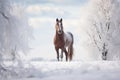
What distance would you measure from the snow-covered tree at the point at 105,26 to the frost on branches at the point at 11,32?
1597 cm

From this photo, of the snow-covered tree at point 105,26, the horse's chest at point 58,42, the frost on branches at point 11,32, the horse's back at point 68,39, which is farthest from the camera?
the snow-covered tree at point 105,26

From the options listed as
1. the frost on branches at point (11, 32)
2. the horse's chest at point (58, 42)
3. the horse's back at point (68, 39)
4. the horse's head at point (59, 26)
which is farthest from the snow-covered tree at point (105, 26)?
the frost on branches at point (11, 32)

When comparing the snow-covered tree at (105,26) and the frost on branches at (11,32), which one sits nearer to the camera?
the frost on branches at (11,32)

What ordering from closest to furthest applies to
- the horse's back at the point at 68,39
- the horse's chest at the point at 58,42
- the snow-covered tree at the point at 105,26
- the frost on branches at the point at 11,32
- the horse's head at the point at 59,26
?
1. the frost on branches at the point at 11,32
2. the horse's head at the point at 59,26
3. the horse's chest at the point at 58,42
4. the horse's back at the point at 68,39
5. the snow-covered tree at the point at 105,26

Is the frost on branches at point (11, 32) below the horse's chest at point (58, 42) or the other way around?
the other way around

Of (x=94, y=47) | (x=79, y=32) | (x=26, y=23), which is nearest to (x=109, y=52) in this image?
(x=94, y=47)

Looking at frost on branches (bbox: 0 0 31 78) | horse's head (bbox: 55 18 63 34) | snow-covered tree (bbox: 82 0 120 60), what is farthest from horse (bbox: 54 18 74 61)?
frost on branches (bbox: 0 0 31 78)

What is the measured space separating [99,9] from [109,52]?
12.3 feet

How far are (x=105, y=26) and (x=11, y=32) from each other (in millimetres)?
17154

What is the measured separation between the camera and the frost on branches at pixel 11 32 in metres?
11.6

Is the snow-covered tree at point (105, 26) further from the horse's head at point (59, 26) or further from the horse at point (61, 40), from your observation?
the horse's head at point (59, 26)

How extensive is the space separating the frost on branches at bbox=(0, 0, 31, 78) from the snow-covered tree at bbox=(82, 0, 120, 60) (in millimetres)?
15967

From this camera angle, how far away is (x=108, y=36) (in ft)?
90.3

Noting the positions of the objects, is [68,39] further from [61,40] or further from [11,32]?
[11,32]
